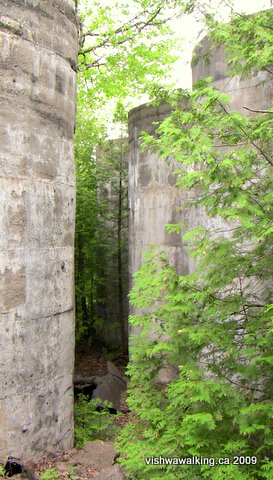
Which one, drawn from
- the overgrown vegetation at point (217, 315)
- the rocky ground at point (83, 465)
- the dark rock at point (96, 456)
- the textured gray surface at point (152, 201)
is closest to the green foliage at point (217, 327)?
the overgrown vegetation at point (217, 315)

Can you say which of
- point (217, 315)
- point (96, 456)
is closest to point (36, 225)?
point (217, 315)

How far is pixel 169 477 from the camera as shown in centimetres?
345

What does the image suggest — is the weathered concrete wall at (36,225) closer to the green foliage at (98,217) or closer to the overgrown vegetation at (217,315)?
the overgrown vegetation at (217,315)

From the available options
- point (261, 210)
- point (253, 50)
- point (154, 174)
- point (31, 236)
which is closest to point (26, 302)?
point (31, 236)

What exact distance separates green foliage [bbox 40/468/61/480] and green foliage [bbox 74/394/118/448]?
1.16 metres

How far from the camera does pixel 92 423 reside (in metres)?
7.26

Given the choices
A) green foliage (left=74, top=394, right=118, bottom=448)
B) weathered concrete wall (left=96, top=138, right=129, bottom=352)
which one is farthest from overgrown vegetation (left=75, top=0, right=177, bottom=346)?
green foliage (left=74, top=394, right=118, bottom=448)

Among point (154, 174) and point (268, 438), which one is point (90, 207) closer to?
point (154, 174)

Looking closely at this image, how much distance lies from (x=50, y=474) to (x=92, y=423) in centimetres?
196

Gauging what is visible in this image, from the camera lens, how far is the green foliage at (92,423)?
684cm

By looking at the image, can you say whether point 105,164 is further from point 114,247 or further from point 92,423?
point 92,423

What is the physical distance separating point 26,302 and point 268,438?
129 inches

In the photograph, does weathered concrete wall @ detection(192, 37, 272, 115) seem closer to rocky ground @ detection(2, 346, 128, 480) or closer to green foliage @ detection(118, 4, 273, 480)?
green foliage @ detection(118, 4, 273, 480)

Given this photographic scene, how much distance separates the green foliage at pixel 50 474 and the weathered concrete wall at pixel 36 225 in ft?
1.15
